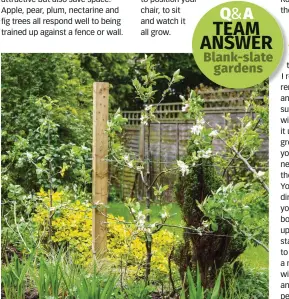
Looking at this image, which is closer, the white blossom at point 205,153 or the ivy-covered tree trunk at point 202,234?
the white blossom at point 205,153

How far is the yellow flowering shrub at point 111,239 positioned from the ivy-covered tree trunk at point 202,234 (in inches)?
14.1

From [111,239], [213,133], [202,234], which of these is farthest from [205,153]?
[111,239]

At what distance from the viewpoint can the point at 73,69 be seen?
7.79m

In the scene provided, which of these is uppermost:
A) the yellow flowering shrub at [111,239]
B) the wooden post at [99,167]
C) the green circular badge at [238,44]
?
the green circular badge at [238,44]

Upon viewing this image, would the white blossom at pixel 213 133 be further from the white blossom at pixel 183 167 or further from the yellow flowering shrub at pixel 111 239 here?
the yellow flowering shrub at pixel 111 239

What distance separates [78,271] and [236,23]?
1964mm

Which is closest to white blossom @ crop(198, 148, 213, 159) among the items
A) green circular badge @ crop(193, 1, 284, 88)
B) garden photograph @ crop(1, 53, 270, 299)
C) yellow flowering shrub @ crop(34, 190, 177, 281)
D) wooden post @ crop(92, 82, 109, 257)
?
garden photograph @ crop(1, 53, 270, 299)

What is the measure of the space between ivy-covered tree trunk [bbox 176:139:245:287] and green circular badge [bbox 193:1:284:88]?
712mm

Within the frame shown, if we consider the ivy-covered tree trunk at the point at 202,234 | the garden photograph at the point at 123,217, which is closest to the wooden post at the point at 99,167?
the garden photograph at the point at 123,217

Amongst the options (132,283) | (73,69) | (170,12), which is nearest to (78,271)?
(132,283)

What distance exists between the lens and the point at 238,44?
11.1 feet

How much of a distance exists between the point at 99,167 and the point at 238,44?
5.80 ft

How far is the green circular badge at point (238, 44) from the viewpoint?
334cm

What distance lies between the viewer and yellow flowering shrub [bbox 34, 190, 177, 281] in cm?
442
